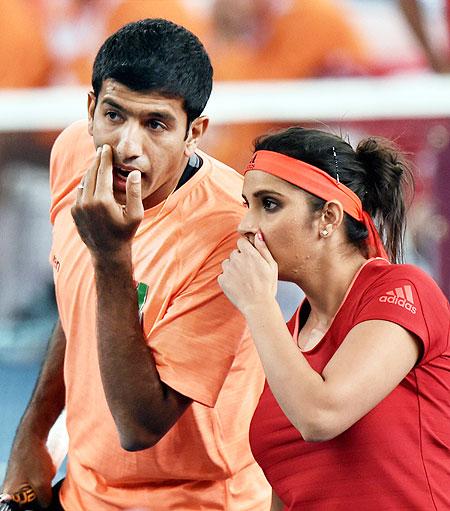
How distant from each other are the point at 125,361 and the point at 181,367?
11 centimetres

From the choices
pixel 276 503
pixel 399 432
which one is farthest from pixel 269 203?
pixel 276 503

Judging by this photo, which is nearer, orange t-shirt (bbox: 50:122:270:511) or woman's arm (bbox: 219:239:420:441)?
woman's arm (bbox: 219:239:420:441)

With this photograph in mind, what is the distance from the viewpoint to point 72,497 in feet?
7.52

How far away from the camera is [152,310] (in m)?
2.10

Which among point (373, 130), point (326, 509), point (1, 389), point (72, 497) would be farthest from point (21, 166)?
point (326, 509)

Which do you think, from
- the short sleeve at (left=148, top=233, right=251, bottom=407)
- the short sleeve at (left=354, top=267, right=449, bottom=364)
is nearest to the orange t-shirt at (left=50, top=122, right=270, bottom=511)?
the short sleeve at (left=148, top=233, right=251, bottom=407)

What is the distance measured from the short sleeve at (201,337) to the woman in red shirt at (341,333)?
9 centimetres

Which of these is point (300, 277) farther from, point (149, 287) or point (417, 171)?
point (417, 171)

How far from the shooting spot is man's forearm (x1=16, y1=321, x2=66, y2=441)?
2445 mm

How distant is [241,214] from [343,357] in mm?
468

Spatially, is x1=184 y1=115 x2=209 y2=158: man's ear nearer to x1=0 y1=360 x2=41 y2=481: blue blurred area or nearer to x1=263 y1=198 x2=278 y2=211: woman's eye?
x1=263 y1=198 x2=278 y2=211: woman's eye

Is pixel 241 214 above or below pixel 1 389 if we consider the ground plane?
above

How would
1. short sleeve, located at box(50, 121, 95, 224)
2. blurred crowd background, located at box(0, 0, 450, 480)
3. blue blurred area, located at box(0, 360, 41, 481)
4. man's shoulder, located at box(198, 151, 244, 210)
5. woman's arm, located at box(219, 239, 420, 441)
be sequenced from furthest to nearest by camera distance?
blurred crowd background, located at box(0, 0, 450, 480), blue blurred area, located at box(0, 360, 41, 481), short sleeve, located at box(50, 121, 95, 224), man's shoulder, located at box(198, 151, 244, 210), woman's arm, located at box(219, 239, 420, 441)

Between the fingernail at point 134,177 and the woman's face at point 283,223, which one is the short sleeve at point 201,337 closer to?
the woman's face at point 283,223
